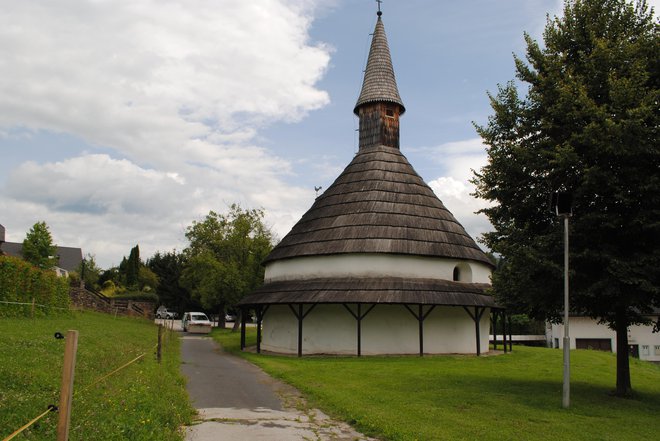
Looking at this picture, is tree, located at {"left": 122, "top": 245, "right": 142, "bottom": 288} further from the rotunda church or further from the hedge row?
the rotunda church

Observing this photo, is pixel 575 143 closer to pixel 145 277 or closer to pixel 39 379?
pixel 39 379

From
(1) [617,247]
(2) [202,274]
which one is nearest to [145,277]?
(2) [202,274]

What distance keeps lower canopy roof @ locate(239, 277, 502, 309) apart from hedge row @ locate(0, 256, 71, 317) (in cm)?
891

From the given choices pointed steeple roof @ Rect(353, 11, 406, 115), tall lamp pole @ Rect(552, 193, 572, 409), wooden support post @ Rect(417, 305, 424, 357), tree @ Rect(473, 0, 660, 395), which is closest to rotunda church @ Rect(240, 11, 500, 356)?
wooden support post @ Rect(417, 305, 424, 357)

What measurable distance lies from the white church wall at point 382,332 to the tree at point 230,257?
20729 millimetres

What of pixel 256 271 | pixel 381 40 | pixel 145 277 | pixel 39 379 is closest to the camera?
pixel 39 379

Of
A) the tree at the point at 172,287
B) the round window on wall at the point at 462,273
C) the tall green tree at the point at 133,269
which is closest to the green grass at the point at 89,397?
the round window on wall at the point at 462,273

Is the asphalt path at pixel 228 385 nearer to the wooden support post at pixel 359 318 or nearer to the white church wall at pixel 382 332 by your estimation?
the white church wall at pixel 382 332

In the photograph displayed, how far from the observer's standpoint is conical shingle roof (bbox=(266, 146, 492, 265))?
2405 centimetres

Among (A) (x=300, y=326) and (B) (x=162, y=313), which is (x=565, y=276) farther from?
→ (B) (x=162, y=313)

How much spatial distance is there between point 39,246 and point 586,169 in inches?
2051

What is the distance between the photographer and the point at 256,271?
149 feet

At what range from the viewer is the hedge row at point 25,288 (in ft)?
68.2

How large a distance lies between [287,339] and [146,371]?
1234 centimetres
